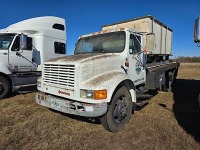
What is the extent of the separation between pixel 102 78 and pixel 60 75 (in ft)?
3.19

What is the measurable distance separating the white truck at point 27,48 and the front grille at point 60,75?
11.5 feet

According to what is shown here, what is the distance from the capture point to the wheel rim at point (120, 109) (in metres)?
4.45

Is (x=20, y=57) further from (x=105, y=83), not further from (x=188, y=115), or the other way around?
(x=188, y=115)

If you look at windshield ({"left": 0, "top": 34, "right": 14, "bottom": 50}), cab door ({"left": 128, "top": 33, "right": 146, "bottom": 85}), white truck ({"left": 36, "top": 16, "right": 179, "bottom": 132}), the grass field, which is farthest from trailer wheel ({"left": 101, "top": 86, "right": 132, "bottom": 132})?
windshield ({"left": 0, "top": 34, "right": 14, "bottom": 50})

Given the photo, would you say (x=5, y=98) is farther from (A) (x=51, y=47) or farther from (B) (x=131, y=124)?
(B) (x=131, y=124)

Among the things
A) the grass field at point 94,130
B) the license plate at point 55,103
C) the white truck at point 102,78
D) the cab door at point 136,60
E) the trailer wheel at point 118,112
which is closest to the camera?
the grass field at point 94,130

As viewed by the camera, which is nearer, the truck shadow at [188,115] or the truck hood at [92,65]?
the truck hood at [92,65]

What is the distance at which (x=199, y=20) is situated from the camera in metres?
4.12

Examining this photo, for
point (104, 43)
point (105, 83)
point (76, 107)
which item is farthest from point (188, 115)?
point (76, 107)

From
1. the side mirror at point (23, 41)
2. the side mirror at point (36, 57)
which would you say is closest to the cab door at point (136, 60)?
the side mirror at point (23, 41)

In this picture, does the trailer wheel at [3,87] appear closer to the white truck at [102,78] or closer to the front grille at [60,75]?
the white truck at [102,78]

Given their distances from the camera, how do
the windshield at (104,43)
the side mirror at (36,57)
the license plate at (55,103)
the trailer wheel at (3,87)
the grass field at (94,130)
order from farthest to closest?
the side mirror at (36,57)
the trailer wheel at (3,87)
the windshield at (104,43)
the license plate at (55,103)
the grass field at (94,130)

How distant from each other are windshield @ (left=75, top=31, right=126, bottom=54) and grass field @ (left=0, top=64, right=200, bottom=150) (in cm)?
195

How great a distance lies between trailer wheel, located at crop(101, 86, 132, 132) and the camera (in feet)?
13.9
